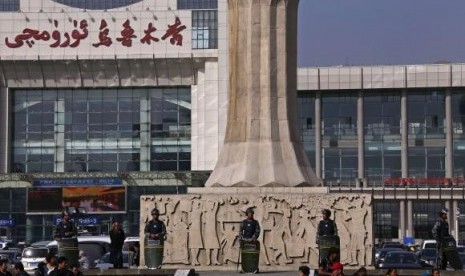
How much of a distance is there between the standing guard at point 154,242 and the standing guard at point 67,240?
2042 mm

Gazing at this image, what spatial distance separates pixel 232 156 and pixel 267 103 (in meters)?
1.93

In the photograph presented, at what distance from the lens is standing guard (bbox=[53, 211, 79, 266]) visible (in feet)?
121

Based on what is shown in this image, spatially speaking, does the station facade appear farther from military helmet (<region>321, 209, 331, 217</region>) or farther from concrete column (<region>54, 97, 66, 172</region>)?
military helmet (<region>321, 209, 331, 217</region>)

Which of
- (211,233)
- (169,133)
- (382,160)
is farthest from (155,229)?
(382,160)

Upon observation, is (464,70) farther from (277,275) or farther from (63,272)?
(63,272)

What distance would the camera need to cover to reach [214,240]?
38.7 metres

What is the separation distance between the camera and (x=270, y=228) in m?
38.6

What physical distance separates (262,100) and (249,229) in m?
5.29

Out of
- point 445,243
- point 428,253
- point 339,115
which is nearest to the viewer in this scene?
point 445,243

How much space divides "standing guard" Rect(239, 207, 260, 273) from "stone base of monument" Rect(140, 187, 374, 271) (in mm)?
2170

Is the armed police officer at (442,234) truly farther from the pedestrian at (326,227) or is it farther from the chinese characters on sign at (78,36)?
the chinese characters on sign at (78,36)

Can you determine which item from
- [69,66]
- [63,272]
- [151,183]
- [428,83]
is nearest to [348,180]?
[428,83]

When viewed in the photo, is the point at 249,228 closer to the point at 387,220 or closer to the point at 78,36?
the point at 78,36

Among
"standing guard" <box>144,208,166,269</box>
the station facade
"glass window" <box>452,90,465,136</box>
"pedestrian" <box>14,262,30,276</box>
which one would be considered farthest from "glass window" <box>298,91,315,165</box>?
"pedestrian" <box>14,262,30,276</box>
